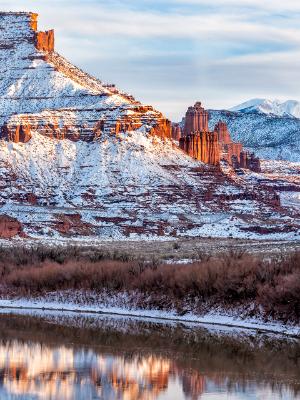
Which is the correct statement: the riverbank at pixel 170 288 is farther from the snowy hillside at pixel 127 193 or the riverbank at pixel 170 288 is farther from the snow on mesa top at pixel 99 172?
the snowy hillside at pixel 127 193

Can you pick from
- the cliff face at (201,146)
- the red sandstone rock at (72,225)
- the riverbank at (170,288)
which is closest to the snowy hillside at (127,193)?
the red sandstone rock at (72,225)

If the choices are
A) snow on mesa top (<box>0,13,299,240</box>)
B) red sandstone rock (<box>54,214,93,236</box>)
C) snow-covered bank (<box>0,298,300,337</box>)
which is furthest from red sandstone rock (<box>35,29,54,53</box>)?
snow-covered bank (<box>0,298,300,337</box>)

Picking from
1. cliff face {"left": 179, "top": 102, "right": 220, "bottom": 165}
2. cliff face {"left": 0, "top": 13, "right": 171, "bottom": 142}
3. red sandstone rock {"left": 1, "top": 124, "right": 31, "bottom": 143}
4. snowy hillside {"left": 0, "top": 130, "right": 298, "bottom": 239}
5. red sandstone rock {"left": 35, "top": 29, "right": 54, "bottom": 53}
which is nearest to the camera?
snowy hillside {"left": 0, "top": 130, "right": 298, "bottom": 239}

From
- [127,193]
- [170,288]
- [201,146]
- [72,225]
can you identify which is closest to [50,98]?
[201,146]

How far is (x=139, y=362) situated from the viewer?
40375 millimetres

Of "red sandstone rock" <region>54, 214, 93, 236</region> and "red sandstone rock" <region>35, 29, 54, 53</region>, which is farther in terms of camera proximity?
"red sandstone rock" <region>35, 29, 54, 53</region>

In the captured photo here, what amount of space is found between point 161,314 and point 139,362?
41.6 ft

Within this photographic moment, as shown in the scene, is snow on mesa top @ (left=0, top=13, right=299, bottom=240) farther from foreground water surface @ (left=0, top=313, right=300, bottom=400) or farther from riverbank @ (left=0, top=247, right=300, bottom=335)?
foreground water surface @ (left=0, top=313, right=300, bottom=400)

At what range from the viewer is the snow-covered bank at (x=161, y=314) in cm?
4741

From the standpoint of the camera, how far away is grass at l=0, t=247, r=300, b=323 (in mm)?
47969

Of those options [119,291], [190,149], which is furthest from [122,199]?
[119,291]

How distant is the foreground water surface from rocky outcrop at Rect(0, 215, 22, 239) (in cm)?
5241

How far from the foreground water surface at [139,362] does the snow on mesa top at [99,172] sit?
221 ft

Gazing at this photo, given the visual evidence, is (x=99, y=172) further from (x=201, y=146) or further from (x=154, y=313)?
(x=154, y=313)
